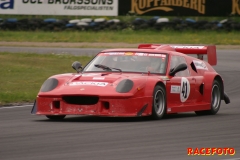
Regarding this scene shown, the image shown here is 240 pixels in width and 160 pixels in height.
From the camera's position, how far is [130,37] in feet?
107

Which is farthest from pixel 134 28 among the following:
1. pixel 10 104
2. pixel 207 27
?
pixel 10 104

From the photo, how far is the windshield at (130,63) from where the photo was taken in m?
11.2

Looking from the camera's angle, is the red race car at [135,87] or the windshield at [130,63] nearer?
the red race car at [135,87]

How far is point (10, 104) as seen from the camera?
1333cm

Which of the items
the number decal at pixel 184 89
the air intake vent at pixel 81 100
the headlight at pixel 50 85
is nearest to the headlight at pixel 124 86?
the air intake vent at pixel 81 100

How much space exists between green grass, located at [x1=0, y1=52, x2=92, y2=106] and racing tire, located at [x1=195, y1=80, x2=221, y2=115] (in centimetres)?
369

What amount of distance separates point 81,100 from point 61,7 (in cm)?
2561

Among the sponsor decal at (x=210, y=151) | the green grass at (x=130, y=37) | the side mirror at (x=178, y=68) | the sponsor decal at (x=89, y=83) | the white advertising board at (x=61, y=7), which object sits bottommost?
the green grass at (x=130, y=37)

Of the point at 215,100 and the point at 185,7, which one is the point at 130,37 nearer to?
the point at 185,7

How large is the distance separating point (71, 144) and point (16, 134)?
1176 millimetres

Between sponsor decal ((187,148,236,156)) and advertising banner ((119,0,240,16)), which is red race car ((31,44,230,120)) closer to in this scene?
sponsor decal ((187,148,236,156))

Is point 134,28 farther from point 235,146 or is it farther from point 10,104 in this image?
point 235,146

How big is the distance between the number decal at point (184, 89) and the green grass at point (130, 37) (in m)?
19.0

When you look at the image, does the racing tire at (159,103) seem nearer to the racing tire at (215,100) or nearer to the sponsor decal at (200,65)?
the racing tire at (215,100)
